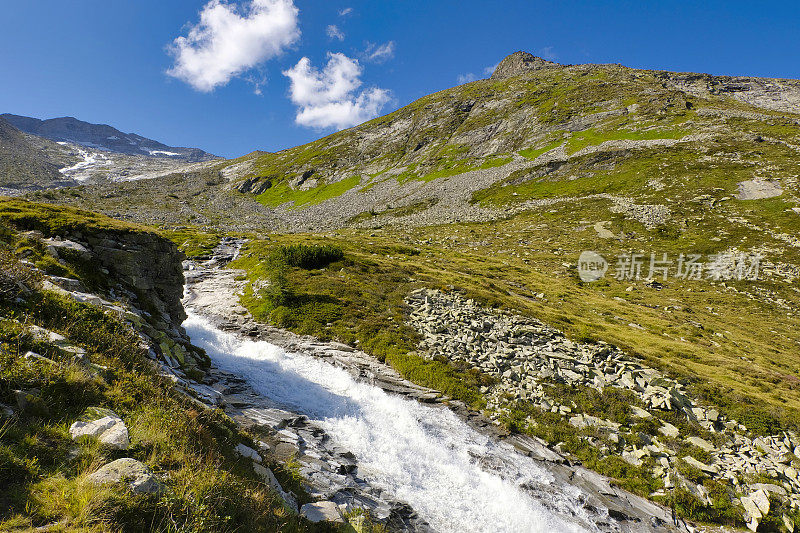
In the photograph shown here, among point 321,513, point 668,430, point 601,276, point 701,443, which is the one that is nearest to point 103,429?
point 321,513

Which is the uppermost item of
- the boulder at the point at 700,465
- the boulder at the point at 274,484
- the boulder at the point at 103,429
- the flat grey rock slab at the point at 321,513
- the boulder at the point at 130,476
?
the boulder at the point at 103,429

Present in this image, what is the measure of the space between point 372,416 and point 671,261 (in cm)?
6177

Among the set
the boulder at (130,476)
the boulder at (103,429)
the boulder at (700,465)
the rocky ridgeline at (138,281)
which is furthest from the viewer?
the boulder at (700,465)

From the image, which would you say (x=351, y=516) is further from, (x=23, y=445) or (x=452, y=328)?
(x=452, y=328)

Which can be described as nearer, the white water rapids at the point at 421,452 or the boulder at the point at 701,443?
Answer: the white water rapids at the point at 421,452

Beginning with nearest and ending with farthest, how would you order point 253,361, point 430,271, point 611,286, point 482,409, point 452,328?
point 482,409 < point 253,361 < point 452,328 < point 430,271 < point 611,286

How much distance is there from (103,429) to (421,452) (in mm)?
12242

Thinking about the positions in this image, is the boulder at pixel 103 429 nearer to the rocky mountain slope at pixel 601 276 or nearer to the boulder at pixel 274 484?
the boulder at pixel 274 484

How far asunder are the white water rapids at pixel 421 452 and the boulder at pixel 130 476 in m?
9.12

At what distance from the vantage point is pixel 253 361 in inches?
829

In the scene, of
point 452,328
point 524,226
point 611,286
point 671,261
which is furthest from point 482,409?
point 524,226

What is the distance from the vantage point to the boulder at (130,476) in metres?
4.89

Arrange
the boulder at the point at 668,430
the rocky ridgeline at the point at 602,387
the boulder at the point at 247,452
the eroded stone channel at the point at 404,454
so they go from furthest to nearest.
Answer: the boulder at the point at 668,430 → the rocky ridgeline at the point at 602,387 → the eroded stone channel at the point at 404,454 → the boulder at the point at 247,452

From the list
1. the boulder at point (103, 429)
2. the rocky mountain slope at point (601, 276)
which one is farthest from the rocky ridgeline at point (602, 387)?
the boulder at point (103, 429)
